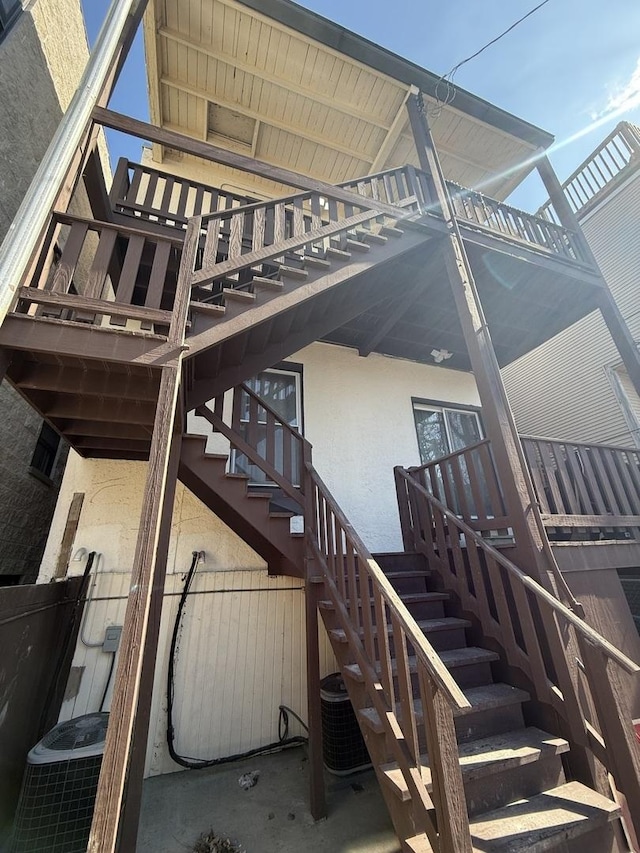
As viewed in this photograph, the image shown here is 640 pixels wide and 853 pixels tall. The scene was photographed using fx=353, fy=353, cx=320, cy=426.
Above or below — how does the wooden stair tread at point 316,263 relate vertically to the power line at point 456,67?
below

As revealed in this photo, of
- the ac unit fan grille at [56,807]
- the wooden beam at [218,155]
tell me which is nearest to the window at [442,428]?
the wooden beam at [218,155]

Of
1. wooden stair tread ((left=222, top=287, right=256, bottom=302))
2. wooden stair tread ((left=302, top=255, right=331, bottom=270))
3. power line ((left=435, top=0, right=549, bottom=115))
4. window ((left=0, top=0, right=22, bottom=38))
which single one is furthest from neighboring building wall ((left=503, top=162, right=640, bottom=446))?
window ((left=0, top=0, right=22, bottom=38))

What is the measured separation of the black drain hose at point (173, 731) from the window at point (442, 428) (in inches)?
151

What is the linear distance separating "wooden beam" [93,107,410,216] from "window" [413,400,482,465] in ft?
10.8

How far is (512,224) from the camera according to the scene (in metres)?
4.91

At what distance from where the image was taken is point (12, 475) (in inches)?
165

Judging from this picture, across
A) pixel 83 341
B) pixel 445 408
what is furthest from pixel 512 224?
pixel 83 341

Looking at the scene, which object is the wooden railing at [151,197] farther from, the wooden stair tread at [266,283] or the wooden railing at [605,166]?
the wooden railing at [605,166]

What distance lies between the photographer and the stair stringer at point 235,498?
3426 mm

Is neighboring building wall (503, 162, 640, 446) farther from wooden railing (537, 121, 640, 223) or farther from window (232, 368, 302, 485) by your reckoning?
window (232, 368, 302, 485)

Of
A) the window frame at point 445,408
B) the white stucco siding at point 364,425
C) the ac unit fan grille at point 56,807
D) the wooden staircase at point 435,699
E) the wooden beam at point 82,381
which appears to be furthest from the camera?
the window frame at point 445,408

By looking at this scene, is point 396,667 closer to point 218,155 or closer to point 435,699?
point 435,699

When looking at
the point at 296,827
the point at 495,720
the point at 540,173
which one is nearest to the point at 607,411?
the point at 540,173

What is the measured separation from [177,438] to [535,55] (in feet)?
23.3
